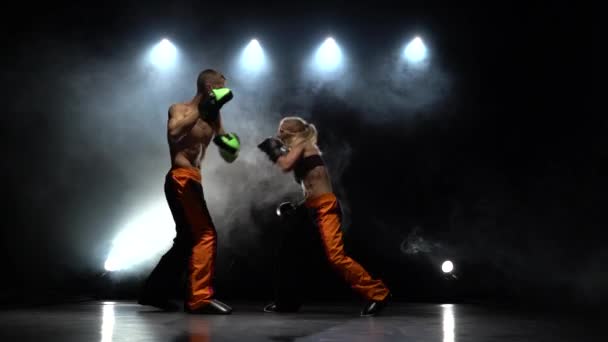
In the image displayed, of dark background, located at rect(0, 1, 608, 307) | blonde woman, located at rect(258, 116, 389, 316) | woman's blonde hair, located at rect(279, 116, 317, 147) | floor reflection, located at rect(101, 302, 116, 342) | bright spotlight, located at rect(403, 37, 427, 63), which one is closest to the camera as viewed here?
floor reflection, located at rect(101, 302, 116, 342)

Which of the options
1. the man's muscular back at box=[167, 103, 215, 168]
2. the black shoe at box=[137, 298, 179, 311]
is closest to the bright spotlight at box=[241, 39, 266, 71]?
the man's muscular back at box=[167, 103, 215, 168]

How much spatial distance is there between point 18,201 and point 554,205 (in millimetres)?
6274

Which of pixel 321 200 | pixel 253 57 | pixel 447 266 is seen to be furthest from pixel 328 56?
pixel 321 200

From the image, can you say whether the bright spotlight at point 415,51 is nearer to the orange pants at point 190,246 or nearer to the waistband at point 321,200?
the waistband at point 321,200

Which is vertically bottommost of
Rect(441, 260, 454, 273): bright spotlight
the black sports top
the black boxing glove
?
Rect(441, 260, 454, 273): bright spotlight

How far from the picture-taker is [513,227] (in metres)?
7.21

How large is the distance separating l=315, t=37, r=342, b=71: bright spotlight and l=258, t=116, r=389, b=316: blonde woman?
3.33 m

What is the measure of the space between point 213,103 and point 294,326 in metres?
1.53

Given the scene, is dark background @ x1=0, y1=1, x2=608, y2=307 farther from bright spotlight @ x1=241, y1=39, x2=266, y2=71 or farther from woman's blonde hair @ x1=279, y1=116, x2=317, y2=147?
woman's blonde hair @ x1=279, y1=116, x2=317, y2=147

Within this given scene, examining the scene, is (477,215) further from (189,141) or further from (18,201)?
(18,201)

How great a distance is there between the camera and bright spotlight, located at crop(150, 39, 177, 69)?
307 inches

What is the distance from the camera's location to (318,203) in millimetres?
4219

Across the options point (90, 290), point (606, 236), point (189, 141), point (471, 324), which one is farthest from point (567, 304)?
point (90, 290)

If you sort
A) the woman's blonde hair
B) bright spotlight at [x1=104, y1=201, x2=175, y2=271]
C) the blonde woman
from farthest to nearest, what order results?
bright spotlight at [x1=104, y1=201, x2=175, y2=271]
the woman's blonde hair
the blonde woman
